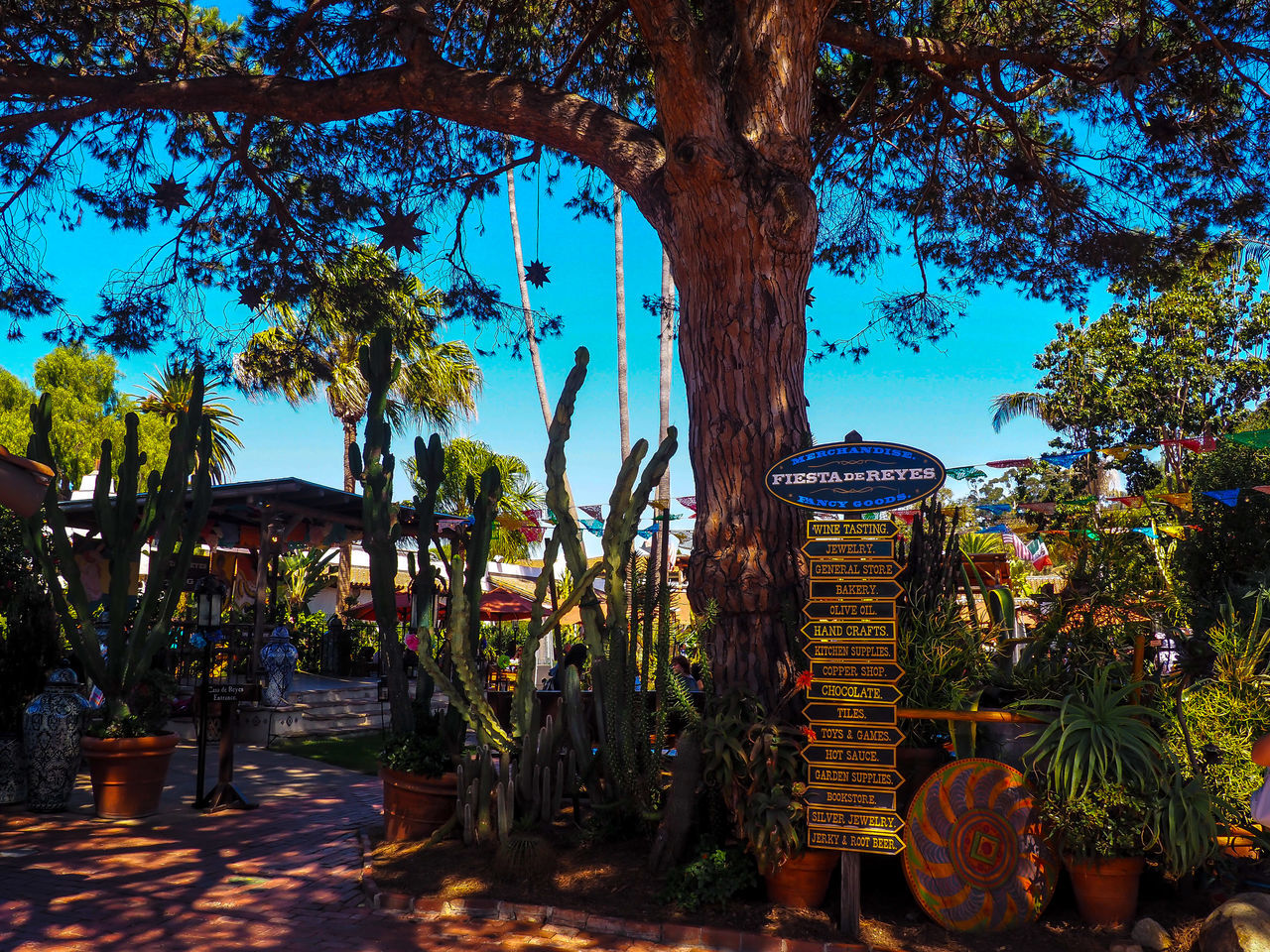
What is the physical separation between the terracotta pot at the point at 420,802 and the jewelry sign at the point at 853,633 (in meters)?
2.58

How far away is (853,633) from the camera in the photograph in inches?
207

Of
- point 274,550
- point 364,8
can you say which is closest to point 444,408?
point 274,550

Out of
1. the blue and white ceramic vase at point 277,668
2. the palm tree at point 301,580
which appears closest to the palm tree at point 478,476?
the palm tree at point 301,580

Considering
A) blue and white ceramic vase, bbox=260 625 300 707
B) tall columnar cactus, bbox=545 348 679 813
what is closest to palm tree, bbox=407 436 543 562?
blue and white ceramic vase, bbox=260 625 300 707

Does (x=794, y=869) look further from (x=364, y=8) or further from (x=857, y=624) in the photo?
(x=364, y=8)

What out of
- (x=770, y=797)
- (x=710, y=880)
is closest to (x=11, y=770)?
(x=710, y=880)

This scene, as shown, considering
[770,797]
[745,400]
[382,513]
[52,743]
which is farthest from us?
[52,743]

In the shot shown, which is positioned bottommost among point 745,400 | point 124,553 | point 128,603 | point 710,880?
point 710,880

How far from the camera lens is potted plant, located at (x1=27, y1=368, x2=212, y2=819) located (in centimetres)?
787

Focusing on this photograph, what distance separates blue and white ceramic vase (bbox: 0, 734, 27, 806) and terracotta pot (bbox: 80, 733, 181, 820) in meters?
0.55

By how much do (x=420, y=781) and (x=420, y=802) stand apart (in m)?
0.15

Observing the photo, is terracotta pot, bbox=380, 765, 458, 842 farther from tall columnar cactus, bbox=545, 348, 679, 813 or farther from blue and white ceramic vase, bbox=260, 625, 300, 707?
blue and white ceramic vase, bbox=260, 625, 300, 707

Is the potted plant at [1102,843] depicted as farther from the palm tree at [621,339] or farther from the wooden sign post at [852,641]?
the palm tree at [621,339]

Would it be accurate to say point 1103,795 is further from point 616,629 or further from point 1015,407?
point 1015,407
